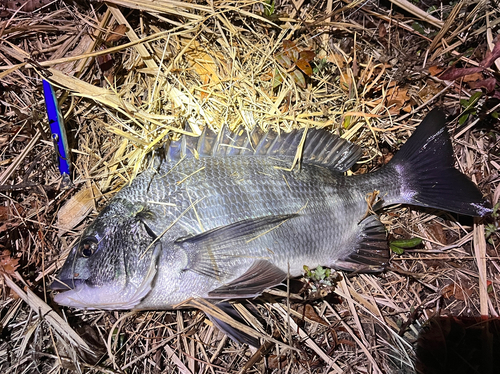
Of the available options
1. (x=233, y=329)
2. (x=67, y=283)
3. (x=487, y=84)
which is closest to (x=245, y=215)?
(x=233, y=329)

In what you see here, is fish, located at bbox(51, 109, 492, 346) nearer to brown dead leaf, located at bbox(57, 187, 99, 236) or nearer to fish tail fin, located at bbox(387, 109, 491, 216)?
fish tail fin, located at bbox(387, 109, 491, 216)

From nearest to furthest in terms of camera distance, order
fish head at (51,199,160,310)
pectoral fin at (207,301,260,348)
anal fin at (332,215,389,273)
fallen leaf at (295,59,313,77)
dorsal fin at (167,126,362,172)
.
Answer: fish head at (51,199,160,310)
pectoral fin at (207,301,260,348)
dorsal fin at (167,126,362,172)
anal fin at (332,215,389,273)
fallen leaf at (295,59,313,77)

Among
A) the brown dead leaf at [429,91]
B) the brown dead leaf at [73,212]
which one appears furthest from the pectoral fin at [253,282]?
the brown dead leaf at [429,91]

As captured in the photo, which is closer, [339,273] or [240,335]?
[240,335]

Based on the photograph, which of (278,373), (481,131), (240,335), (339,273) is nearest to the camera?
(240,335)

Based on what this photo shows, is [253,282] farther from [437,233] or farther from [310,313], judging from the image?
[437,233]

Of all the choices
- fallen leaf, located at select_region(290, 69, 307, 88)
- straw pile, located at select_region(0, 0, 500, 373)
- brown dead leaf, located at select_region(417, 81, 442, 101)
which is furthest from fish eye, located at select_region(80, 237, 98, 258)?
brown dead leaf, located at select_region(417, 81, 442, 101)

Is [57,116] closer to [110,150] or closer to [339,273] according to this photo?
[110,150]

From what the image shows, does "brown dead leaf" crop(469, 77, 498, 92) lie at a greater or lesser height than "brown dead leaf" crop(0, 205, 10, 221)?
greater

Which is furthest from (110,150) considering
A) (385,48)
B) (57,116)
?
(385,48)
